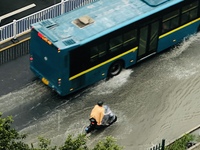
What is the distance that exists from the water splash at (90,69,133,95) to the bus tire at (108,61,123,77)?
19cm

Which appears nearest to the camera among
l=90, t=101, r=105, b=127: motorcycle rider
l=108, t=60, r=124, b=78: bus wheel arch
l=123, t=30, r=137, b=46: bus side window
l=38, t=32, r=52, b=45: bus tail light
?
l=90, t=101, r=105, b=127: motorcycle rider

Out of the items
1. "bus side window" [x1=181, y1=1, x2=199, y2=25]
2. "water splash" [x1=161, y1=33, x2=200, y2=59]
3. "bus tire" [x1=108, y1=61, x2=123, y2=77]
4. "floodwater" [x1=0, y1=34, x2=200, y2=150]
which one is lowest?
"floodwater" [x1=0, y1=34, x2=200, y2=150]

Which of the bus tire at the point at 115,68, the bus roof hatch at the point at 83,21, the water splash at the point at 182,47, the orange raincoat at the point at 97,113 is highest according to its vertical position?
the bus roof hatch at the point at 83,21

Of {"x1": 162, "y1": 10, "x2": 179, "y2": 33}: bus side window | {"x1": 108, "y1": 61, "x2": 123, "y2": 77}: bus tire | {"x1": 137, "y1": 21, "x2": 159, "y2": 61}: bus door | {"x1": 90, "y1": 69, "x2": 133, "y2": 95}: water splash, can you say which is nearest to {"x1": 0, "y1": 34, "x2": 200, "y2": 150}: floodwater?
{"x1": 90, "y1": 69, "x2": 133, "y2": 95}: water splash

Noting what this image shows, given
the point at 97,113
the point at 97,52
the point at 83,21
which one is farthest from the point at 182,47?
the point at 97,113

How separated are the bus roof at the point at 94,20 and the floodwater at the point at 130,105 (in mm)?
2473

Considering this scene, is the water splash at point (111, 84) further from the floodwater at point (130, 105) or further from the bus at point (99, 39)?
the bus at point (99, 39)

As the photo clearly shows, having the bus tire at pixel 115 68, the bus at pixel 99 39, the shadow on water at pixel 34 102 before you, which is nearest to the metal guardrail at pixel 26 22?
the bus at pixel 99 39

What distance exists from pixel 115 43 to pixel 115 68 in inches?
54.9

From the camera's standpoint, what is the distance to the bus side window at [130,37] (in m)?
26.7

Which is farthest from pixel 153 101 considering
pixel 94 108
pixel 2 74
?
pixel 2 74

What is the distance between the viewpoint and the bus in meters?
25.3

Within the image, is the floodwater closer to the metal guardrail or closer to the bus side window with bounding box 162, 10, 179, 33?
the bus side window with bounding box 162, 10, 179, 33

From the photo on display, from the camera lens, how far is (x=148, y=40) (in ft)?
90.7
